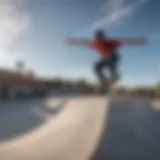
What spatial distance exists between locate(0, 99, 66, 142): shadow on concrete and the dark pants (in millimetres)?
1183

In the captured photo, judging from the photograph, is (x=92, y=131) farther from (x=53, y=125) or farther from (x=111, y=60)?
(x=111, y=60)

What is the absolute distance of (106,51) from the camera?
4.89m

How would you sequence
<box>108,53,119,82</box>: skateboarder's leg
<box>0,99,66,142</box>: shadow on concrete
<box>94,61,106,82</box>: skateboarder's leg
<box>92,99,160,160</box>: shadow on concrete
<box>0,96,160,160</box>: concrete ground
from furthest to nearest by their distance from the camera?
<box>0,99,66,142</box>: shadow on concrete, <box>94,61,106,82</box>: skateboarder's leg, <box>108,53,119,82</box>: skateboarder's leg, <box>92,99,160,160</box>: shadow on concrete, <box>0,96,160,160</box>: concrete ground

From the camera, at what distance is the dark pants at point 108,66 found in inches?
189

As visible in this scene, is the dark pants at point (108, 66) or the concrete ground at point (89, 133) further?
the dark pants at point (108, 66)

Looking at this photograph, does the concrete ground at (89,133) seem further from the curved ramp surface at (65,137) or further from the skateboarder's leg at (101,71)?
the skateboarder's leg at (101,71)

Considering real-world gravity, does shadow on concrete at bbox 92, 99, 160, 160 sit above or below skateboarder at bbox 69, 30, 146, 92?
below

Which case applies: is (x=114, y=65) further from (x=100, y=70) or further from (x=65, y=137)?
(x=65, y=137)

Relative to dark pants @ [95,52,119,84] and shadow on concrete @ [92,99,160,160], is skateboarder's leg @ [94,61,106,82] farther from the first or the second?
shadow on concrete @ [92,99,160,160]

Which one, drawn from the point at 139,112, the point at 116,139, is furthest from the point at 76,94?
the point at 139,112

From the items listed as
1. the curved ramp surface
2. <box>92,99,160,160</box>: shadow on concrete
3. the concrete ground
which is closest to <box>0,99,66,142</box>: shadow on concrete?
the concrete ground

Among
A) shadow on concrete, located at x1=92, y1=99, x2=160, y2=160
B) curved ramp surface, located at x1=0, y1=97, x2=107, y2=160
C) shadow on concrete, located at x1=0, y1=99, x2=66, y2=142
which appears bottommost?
shadow on concrete, located at x1=92, y1=99, x2=160, y2=160

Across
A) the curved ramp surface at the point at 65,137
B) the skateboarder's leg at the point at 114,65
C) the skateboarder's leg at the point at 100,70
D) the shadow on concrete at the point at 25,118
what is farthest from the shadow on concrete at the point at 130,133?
the shadow on concrete at the point at 25,118

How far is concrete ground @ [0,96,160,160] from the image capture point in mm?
4242
